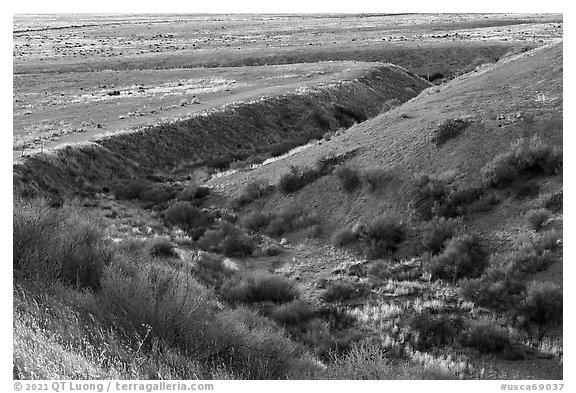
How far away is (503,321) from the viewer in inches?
472

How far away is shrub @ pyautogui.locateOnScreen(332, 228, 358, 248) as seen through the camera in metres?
17.5

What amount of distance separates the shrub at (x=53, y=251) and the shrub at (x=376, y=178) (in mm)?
9483

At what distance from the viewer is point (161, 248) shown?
1775 centimetres

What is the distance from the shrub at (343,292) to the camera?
14477 millimetres

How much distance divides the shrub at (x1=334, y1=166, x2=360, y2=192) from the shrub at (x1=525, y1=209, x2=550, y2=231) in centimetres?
671

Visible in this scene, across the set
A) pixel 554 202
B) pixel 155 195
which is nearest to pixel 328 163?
pixel 155 195

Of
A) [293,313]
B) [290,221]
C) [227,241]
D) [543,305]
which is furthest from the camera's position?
[290,221]

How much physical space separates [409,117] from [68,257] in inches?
653

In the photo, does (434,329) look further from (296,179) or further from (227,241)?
(296,179)

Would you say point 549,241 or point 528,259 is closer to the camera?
point 528,259

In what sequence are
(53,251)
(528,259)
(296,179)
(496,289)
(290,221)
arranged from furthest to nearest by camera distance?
(296,179) → (290,221) → (528,259) → (496,289) → (53,251)

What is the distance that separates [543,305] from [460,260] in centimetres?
279

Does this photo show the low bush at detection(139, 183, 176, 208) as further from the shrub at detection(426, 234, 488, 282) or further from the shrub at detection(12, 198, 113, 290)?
the shrub at detection(426, 234, 488, 282)

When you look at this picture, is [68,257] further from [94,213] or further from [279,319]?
[94,213]
